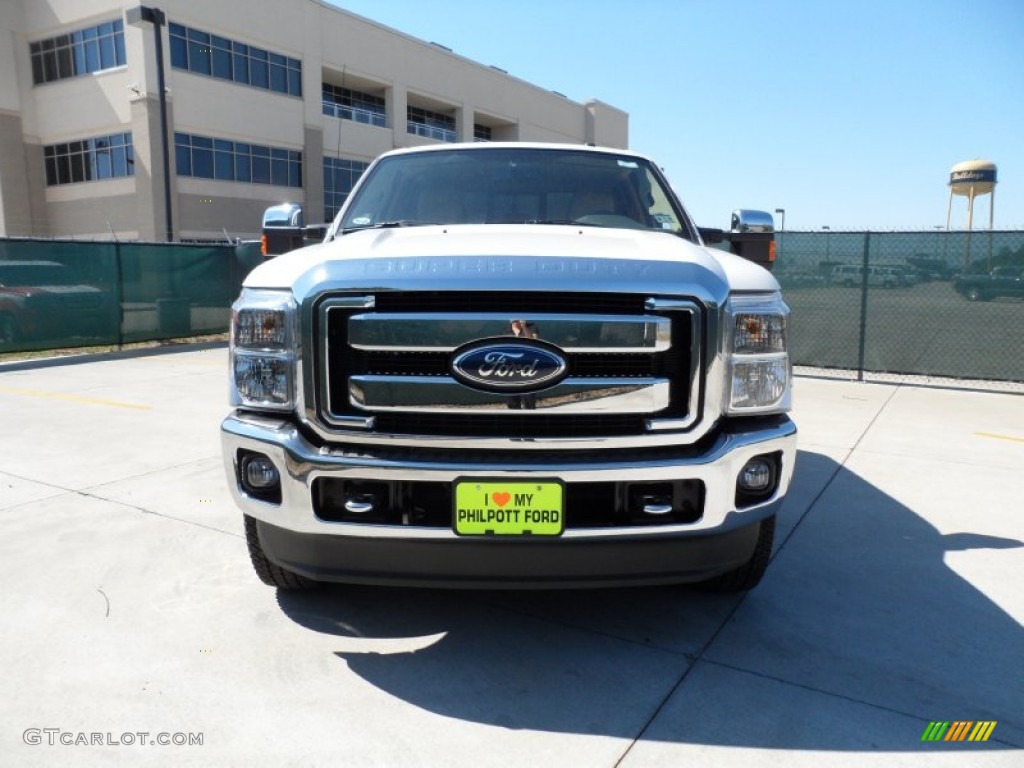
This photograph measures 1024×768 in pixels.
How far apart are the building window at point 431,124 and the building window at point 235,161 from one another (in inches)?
367

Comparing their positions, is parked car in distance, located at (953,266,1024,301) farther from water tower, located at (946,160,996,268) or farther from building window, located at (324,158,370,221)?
water tower, located at (946,160,996,268)

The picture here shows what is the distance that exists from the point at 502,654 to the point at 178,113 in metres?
32.3

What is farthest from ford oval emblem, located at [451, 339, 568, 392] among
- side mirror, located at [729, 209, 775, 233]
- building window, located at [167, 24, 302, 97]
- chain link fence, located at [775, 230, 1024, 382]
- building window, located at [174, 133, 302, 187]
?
building window, located at [167, 24, 302, 97]

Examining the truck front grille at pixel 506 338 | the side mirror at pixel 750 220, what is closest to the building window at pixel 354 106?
the side mirror at pixel 750 220

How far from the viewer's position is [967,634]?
3.00 metres

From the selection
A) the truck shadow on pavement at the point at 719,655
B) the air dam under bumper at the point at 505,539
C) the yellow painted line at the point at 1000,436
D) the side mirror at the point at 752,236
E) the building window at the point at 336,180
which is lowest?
the truck shadow on pavement at the point at 719,655

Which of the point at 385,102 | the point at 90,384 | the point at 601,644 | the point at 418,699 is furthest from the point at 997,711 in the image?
the point at 385,102

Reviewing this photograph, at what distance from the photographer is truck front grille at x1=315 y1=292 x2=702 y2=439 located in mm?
2443

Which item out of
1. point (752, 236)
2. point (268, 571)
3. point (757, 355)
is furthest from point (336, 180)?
point (757, 355)

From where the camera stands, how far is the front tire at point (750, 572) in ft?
9.95

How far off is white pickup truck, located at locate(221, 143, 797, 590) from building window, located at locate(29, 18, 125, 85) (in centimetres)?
3359

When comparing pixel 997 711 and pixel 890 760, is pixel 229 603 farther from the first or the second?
pixel 997 711

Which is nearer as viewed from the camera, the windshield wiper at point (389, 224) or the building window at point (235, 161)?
the windshield wiper at point (389, 224)

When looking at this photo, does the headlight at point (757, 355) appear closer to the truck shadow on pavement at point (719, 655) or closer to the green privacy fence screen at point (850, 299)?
the truck shadow on pavement at point (719, 655)
